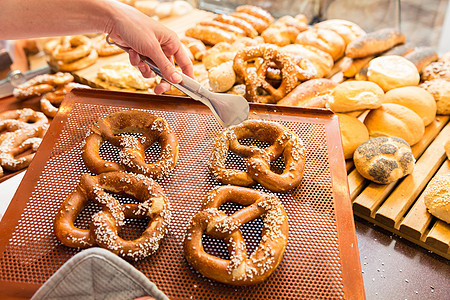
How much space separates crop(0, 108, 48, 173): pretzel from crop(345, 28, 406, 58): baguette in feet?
7.58

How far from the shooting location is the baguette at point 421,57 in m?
2.93

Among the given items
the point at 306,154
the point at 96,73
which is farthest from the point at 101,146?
the point at 96,73

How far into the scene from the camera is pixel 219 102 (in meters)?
1.78

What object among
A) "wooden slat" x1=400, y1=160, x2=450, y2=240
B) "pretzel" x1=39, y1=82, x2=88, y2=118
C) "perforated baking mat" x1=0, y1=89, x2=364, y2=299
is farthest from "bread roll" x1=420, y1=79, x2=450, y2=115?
"pretzel" x1=39, y1=82, x2=88, y2=118

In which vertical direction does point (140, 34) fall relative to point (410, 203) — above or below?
above

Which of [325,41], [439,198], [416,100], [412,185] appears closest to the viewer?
[439,198]

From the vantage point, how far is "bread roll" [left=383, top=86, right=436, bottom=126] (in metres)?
2.52

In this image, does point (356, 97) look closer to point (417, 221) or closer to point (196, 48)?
point (417, 221)

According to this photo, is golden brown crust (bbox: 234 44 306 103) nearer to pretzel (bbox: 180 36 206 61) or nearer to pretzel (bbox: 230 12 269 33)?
pretzel (bbox: 180 36 206 61)

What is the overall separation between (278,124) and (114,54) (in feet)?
6.87

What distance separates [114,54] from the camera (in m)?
3.36

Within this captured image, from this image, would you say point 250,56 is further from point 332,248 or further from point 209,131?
point 332,248

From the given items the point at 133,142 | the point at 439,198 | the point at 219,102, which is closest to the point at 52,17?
the point at 133,142

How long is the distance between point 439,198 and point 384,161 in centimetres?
32
